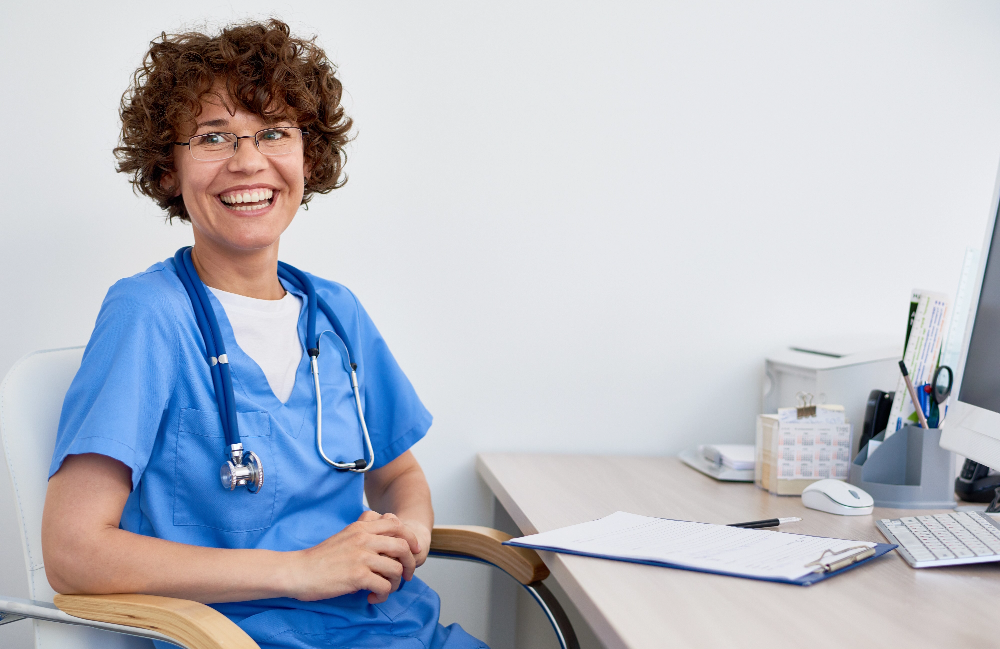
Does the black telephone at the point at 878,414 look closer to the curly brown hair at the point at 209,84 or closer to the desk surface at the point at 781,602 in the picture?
the desk surface at the point at 781,602

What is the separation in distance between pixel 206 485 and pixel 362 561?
23 cm

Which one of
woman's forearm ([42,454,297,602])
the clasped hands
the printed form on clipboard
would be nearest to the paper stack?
the printed form on clipboard

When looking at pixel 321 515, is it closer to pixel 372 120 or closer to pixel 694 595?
pixel 694 595

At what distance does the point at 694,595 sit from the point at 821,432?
0.71 m

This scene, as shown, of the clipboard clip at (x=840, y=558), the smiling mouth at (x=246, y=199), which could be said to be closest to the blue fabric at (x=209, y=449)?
the smiling mouth at (x=246, y=199)

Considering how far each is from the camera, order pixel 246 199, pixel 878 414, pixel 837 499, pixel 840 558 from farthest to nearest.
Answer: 1. pixel 878 414
2. pixel 837 499
3. pixel 246 199
4. pixel 840 558

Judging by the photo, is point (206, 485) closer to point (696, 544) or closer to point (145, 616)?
point (145, 616)

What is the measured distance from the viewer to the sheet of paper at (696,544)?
946mm

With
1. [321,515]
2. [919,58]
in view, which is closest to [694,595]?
[321,515]

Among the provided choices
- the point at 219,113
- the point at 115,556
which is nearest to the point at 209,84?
the point at 219,113

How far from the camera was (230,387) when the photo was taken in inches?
42.1

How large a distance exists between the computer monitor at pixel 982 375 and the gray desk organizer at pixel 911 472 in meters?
0.09

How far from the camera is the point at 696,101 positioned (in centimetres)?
178

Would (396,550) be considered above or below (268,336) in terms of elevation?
below
